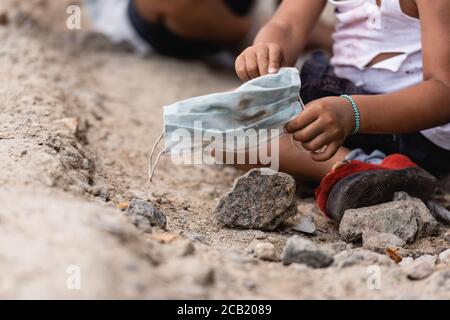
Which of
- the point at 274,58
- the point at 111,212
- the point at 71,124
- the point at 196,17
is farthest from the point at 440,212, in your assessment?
the point at 196,17

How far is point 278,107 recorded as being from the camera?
1.79 m

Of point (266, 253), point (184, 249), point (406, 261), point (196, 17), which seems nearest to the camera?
point (184, 249)

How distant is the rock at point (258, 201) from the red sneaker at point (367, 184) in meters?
0.17

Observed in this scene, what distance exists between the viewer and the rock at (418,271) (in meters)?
1.47

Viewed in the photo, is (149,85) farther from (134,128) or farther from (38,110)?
(38,110)

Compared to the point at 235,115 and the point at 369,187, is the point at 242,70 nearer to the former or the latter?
the point at 235,115

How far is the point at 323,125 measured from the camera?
5.64 ft

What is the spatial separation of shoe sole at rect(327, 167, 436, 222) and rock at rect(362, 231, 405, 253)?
145mm

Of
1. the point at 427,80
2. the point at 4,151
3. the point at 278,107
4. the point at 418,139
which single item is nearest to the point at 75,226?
the point at 4,151

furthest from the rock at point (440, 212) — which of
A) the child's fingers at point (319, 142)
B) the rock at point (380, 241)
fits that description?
the child's fingers at point (319, 142)

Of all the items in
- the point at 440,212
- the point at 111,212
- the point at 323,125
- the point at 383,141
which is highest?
the point at 323,125

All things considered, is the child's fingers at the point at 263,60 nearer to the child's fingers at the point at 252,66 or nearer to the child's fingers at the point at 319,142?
the child's fingers at the point at 252,66

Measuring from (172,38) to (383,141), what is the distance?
4.81ft
